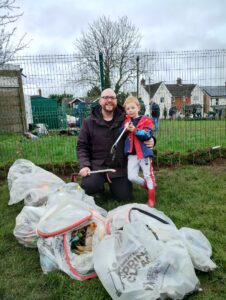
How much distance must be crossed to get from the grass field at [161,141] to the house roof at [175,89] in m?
0.61

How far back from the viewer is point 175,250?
1.81m

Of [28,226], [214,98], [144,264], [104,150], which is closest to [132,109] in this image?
[104,150]

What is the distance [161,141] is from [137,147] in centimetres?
285

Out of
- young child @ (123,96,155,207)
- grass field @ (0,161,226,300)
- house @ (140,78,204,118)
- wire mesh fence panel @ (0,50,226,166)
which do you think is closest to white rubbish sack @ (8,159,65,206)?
grass field @ (0,161,226,300)

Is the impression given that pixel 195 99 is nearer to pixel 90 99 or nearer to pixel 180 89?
pixel 180 89

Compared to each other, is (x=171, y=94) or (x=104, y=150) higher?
(x=171, y=94)

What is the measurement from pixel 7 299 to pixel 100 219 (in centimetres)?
86

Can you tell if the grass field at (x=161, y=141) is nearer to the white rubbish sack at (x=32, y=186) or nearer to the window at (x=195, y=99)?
the window at (x=195, y=99)

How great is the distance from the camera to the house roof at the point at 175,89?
17.7ft

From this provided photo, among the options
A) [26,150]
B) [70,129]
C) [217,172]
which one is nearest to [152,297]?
[217,172]

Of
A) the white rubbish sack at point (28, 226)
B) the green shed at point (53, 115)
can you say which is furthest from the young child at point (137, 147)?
the green shed at point (53, 115)

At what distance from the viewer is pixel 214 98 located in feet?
21.1

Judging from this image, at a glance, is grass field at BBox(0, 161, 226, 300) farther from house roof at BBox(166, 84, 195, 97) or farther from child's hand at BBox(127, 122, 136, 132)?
house roof at BBox(166, 84, 195, 97)

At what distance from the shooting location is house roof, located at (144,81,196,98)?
5402 millimetres
